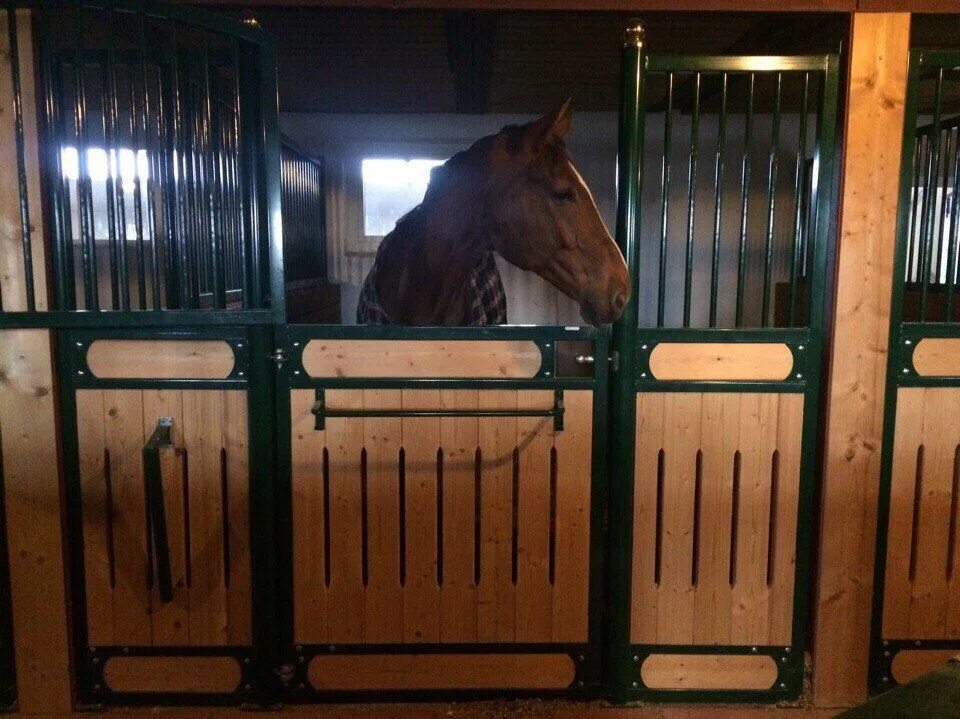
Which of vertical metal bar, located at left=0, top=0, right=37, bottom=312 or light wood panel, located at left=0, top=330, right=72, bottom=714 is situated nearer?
vertical metal bar, located at left=0, top=0, right=37, bottom=312

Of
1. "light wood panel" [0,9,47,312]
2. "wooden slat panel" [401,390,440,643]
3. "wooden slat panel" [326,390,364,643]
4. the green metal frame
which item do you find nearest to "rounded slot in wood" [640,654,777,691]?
the green metal frame

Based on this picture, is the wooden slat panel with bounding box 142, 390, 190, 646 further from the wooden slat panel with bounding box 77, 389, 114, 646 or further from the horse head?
the horse head

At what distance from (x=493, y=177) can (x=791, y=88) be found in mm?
3060

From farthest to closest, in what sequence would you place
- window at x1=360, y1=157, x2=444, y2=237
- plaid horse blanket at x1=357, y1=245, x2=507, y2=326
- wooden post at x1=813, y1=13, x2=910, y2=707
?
window at x1=360, y1=157, x2=444, y2=237, plaid horse blanket at x1=357, y1=245, x2=507, y2=326, wooden post at x1=813, y1=13, x2=910, y2=707

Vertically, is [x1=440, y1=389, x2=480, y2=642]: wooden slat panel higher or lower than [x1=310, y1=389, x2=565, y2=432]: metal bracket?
lower

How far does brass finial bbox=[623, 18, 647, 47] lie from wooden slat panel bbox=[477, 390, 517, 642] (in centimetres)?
102

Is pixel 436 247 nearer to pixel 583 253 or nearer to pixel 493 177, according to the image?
pixel 493 177

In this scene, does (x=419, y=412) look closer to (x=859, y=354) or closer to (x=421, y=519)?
(x=421, y=519)

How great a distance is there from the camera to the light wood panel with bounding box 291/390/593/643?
187 cm

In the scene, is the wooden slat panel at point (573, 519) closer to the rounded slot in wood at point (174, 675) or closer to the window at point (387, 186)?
the rounded slot in wood at point (174, 675)

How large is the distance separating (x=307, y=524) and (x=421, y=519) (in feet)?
1.10

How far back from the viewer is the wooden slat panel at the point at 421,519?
1.87 meters

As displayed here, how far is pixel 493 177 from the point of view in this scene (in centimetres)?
199

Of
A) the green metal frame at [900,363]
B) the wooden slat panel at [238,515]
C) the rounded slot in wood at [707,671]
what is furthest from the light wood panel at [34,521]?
the green metal frame at [900,363]
